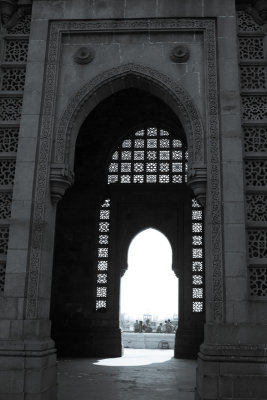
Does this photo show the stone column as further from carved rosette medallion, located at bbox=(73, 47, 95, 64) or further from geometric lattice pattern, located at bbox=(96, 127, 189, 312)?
geometric lattice pattern, located at bbox=(96, 127, 189, 312)

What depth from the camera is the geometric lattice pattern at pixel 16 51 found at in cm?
1041

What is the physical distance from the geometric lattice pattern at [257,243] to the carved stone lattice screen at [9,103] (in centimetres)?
485

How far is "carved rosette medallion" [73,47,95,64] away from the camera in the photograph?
10234mm

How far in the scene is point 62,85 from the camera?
1012 cm

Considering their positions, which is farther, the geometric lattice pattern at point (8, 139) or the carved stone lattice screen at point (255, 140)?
the geometric lattice pattern at point (8, 139)

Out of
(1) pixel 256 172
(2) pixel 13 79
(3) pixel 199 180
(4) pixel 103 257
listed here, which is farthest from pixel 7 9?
(4) pixel 103 257

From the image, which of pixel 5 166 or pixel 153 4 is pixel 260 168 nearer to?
pixel 153 4

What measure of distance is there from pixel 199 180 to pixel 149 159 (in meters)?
9.97

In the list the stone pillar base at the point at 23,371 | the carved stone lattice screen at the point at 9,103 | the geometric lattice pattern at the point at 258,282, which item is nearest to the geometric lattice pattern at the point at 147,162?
the carved stone lattice screen at the point at 9,103

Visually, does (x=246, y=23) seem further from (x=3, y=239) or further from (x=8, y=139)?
(x=3, y=239)

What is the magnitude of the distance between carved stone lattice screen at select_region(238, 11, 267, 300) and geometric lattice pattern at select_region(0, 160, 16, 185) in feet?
16.0

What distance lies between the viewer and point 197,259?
18.0 metres

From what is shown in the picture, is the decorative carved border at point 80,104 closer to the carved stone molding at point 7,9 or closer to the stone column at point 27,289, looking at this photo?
the stone column at point 27,289

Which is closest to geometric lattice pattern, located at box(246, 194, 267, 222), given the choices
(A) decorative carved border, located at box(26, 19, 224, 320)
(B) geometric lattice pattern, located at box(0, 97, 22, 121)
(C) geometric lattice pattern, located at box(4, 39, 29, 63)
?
(A) decorative carved border, located at box(26, 19, 224, 320)
